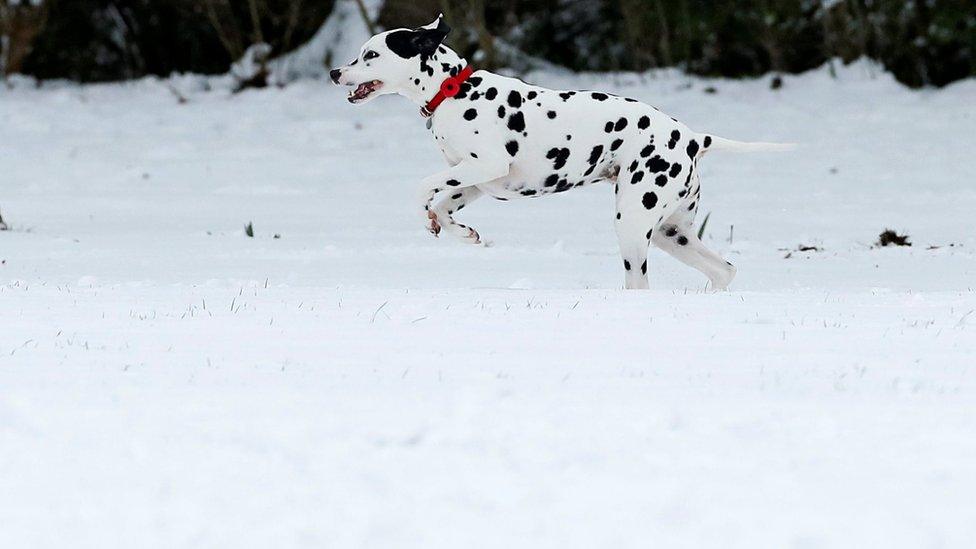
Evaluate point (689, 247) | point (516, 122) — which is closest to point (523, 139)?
point (516, 122)

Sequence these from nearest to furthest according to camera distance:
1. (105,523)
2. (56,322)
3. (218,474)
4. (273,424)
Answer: (105,523) < (218,474) < (273,424) < (56,322)

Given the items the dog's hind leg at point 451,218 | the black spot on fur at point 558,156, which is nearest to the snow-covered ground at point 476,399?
the dog's hind leg at point 451,218

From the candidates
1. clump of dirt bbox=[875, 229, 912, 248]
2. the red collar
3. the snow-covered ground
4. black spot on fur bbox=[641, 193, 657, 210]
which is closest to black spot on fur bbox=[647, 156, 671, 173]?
black spot on fur bbox=[641, 193, 657, 210]

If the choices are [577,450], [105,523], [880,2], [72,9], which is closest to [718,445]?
[577,450]

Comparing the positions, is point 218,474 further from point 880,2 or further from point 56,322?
point 880,2

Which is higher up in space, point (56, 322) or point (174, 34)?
point (56, 322)

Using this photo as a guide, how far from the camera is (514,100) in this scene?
7492 millimetres

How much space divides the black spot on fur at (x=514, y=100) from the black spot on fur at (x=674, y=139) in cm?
86

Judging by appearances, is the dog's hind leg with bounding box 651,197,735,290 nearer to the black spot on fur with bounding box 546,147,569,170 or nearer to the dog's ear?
the black spot on fur with bounding box 546,147,569,170

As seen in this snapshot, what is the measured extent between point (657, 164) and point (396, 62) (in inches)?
59.1

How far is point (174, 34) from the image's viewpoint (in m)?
19.0

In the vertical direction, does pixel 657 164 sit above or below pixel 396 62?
below

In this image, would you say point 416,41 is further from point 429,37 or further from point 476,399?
point 476,399

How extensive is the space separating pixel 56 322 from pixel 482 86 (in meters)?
2.61
